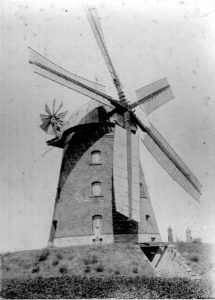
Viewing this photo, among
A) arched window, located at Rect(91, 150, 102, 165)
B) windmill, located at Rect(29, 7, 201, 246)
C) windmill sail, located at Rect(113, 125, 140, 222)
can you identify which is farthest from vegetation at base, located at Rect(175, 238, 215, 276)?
arched window, located at Rect(91, 150, 102, 165)

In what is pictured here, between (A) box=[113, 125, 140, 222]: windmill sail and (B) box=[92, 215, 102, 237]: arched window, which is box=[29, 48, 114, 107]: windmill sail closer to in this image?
(A) box=[113, 125, 140, 222]: windmill sail

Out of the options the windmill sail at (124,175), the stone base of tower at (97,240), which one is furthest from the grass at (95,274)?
the windmill sail at (124,175)

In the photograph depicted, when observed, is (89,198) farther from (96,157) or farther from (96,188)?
(96,157)

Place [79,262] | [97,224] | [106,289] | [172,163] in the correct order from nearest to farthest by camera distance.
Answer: [106,289]
[79,262]
[97,224]
[172,163]

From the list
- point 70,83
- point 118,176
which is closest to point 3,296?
point 118,176

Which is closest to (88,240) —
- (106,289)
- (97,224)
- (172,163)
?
(97,224)

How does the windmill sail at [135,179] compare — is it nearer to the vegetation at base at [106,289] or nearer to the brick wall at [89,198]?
the brick wall at [89,198]

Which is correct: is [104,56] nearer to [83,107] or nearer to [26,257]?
[83,107]
